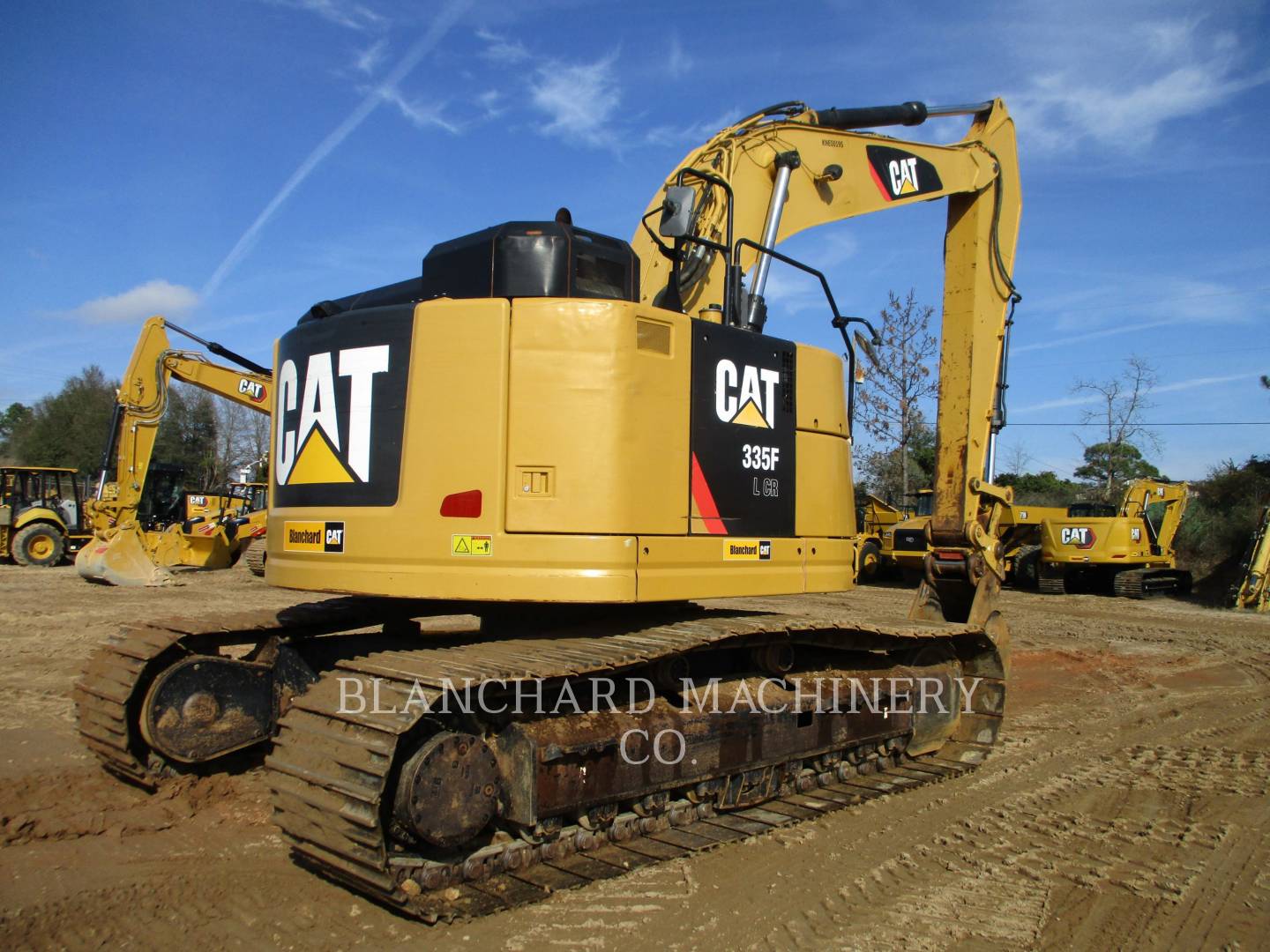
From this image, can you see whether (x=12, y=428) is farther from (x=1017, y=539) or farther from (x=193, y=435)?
(x=1017, y=539)

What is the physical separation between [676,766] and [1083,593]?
1840 centimetres

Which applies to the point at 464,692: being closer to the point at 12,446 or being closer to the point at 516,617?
the point at 516,617

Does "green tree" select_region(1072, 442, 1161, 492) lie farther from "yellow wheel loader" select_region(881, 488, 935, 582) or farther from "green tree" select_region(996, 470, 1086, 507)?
"yellow wheel loader" select_region(881, 488, 935, 582)

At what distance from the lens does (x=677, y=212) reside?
517cm

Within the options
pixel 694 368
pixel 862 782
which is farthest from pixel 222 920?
pixel 862 782

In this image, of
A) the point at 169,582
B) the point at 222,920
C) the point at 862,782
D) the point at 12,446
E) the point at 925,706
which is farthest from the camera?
the point at 12,446

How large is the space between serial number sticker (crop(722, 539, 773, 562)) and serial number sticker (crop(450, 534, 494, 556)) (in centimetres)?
124

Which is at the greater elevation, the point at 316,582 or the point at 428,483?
the point at 428,483

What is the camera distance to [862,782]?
5848 mm

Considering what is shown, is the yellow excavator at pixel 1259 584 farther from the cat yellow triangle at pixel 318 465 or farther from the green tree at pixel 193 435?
the green tree at pixel 193 435

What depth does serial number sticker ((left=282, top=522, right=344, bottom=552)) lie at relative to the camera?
4613 millimetres

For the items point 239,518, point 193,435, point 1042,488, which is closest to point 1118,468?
point 1042,488

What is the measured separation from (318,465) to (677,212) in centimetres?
226

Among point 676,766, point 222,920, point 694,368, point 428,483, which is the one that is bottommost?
point 222,920
